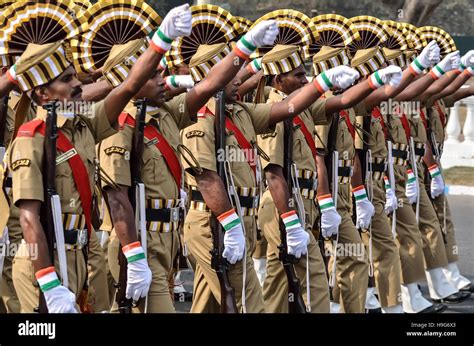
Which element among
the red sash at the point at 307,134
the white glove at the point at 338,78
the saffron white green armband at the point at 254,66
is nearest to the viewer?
the white glove at the point at 338,78

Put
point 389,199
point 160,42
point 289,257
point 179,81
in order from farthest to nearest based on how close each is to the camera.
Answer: point 389,199 < point 289,257 < point 179,81 < point 160,42

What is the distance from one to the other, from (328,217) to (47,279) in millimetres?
3194

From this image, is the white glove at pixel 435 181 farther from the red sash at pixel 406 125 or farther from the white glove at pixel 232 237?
the white glove at pixel 232 237

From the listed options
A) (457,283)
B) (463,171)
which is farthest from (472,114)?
(457,283)

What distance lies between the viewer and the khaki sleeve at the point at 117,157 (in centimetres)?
692

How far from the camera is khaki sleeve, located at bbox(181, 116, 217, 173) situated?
760 cm

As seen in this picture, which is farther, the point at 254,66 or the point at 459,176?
the point at 459,176

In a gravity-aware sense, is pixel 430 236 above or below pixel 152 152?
below

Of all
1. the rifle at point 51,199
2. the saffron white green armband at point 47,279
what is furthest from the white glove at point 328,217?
the saffron white green armband at point 47,279

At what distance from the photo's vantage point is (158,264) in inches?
280

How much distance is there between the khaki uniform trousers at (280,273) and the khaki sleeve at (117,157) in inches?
64.4

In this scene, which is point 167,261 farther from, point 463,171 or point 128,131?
point 463,171

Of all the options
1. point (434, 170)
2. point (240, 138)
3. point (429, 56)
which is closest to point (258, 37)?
point (240, 138)

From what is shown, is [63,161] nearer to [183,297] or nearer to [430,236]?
[183,297]
